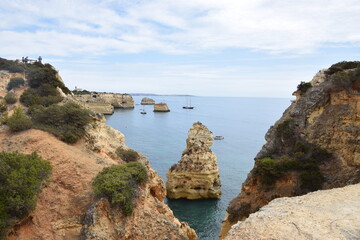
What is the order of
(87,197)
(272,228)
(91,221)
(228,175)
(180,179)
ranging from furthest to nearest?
(228,175), (180,179), (87,197), (91,221), (272,228)

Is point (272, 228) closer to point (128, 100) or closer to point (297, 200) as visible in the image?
point (297, 200)

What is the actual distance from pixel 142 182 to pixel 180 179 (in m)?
16.5

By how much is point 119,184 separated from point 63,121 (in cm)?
718

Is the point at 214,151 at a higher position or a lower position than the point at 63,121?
lower

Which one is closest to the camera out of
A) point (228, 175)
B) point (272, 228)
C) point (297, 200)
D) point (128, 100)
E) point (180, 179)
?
point (272, 228)

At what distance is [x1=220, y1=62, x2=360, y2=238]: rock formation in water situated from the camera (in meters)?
15.6

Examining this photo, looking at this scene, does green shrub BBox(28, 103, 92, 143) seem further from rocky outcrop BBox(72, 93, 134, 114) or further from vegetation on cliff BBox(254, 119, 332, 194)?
rocky outcrop BBox(72, 93, 134, 114)

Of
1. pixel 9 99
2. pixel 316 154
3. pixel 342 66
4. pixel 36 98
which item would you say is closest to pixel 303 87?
pixel 342 66

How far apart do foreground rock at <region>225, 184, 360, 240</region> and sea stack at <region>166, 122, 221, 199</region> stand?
19.8 metres

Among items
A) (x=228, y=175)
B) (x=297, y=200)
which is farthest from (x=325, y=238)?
(x=228, y=175)

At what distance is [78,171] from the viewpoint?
14039mm

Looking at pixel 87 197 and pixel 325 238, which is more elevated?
pixel 325 238

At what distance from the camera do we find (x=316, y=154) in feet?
55.0

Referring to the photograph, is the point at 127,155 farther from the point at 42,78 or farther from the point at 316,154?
the point at 316,154
